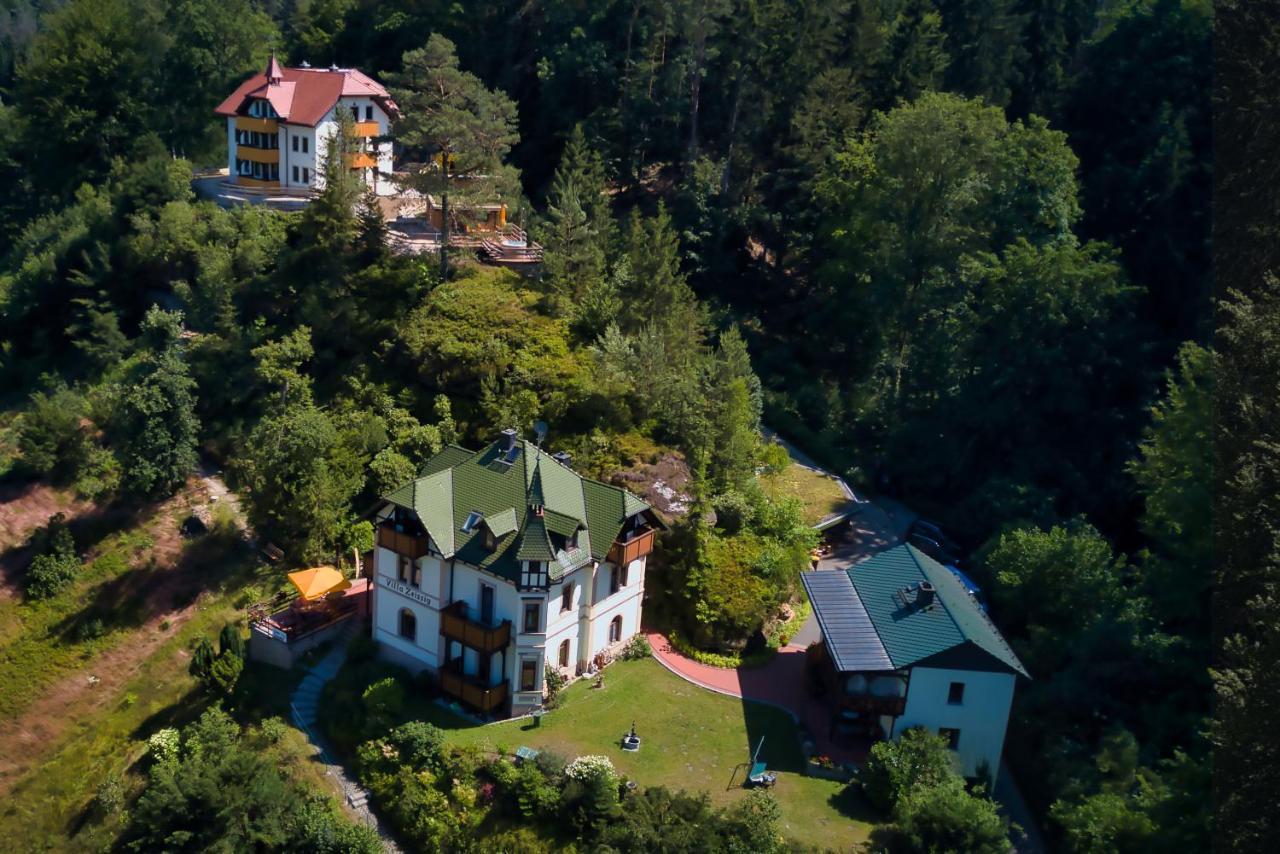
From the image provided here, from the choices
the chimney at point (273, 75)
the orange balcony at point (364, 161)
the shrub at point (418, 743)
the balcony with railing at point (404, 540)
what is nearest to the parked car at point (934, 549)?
the balcony with railing at point (404, 540)

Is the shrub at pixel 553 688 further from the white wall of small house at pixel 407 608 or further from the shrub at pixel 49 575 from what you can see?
the shrub at pixel 49 575

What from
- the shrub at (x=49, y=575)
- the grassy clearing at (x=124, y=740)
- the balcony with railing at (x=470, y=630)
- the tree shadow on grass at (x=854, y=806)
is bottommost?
the grassy clearing at (x=124, y=740)

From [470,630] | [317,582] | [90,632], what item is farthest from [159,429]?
[470,630]

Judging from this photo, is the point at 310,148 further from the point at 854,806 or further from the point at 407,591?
the point at 854,806

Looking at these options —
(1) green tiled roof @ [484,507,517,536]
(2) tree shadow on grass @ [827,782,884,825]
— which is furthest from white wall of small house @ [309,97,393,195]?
(2) tree shadow on grass @ [827,782,884,825]

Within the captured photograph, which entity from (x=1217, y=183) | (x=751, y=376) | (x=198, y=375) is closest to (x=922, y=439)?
(x=751, y=376)

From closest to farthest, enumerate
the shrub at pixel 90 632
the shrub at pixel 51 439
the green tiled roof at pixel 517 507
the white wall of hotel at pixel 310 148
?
the green tiled roof at pixel 517 507
the shrub at pixel 90 632
the shrub at pixel 51 439
the white wall of hotel at pixel 310 148
